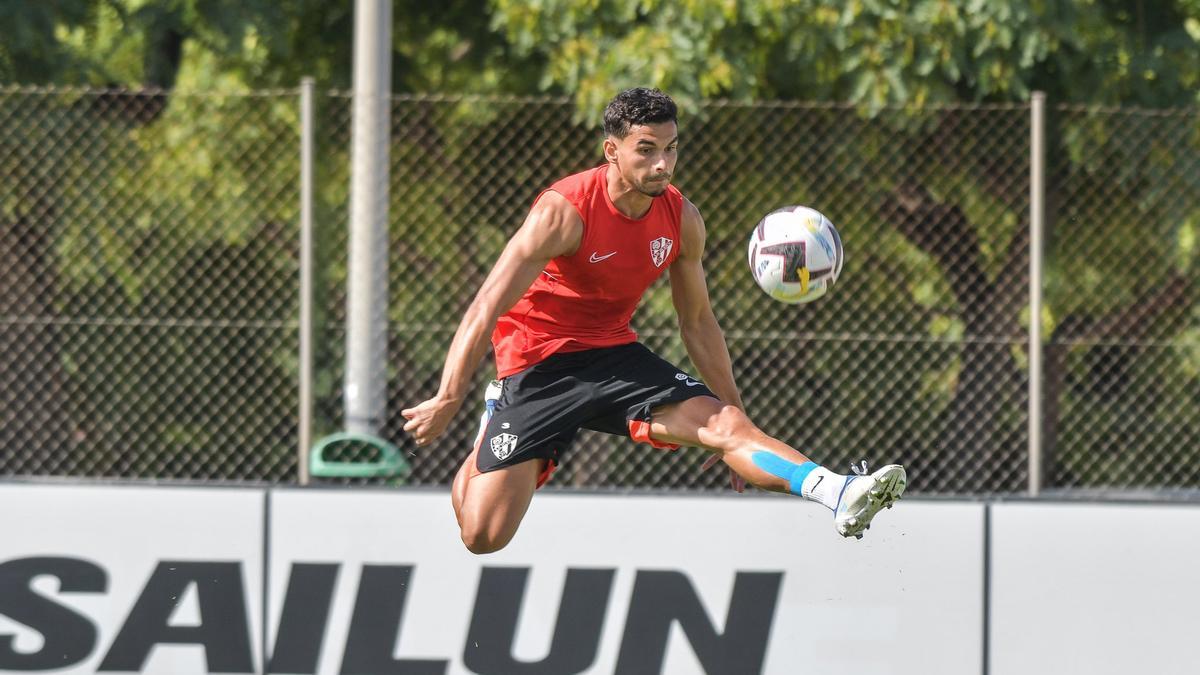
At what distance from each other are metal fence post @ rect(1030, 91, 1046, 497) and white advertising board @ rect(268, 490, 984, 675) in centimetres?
144

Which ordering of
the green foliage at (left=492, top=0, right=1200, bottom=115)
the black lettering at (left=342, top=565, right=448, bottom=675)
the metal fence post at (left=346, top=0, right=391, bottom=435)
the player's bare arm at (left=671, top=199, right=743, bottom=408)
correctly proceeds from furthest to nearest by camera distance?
1. the green foliage at (left=492, top=0, right=1200, bottom=115)
2. the metal fence post at (left=346, top=0, right=391, bottom=435)
3. the black lettering at (left=342, top=565, right=448, bottom=675)
4. the player's bare arm at (left=671, top=199, right=743, bottom=408)

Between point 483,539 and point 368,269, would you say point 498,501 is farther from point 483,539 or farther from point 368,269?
point 368,269

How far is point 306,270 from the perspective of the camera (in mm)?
7809

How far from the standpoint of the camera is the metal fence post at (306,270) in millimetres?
7746

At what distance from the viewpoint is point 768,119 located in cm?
843

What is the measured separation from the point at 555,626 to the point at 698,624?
62cm

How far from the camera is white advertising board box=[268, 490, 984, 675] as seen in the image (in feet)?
20.9

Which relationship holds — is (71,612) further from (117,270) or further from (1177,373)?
(1177,373)

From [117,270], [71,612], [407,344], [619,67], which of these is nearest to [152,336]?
[117,270]

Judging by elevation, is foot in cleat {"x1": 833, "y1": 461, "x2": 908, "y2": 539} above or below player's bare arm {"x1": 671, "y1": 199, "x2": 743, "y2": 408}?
below

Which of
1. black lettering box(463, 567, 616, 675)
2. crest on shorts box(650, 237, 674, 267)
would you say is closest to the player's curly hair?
crest on shorts box(650, 237, 674, 267)

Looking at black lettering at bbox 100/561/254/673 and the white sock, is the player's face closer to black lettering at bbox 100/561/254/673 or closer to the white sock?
the white sock

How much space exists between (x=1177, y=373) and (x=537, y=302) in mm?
4745

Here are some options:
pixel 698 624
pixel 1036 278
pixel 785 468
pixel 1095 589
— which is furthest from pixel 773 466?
pixel 1036 278
